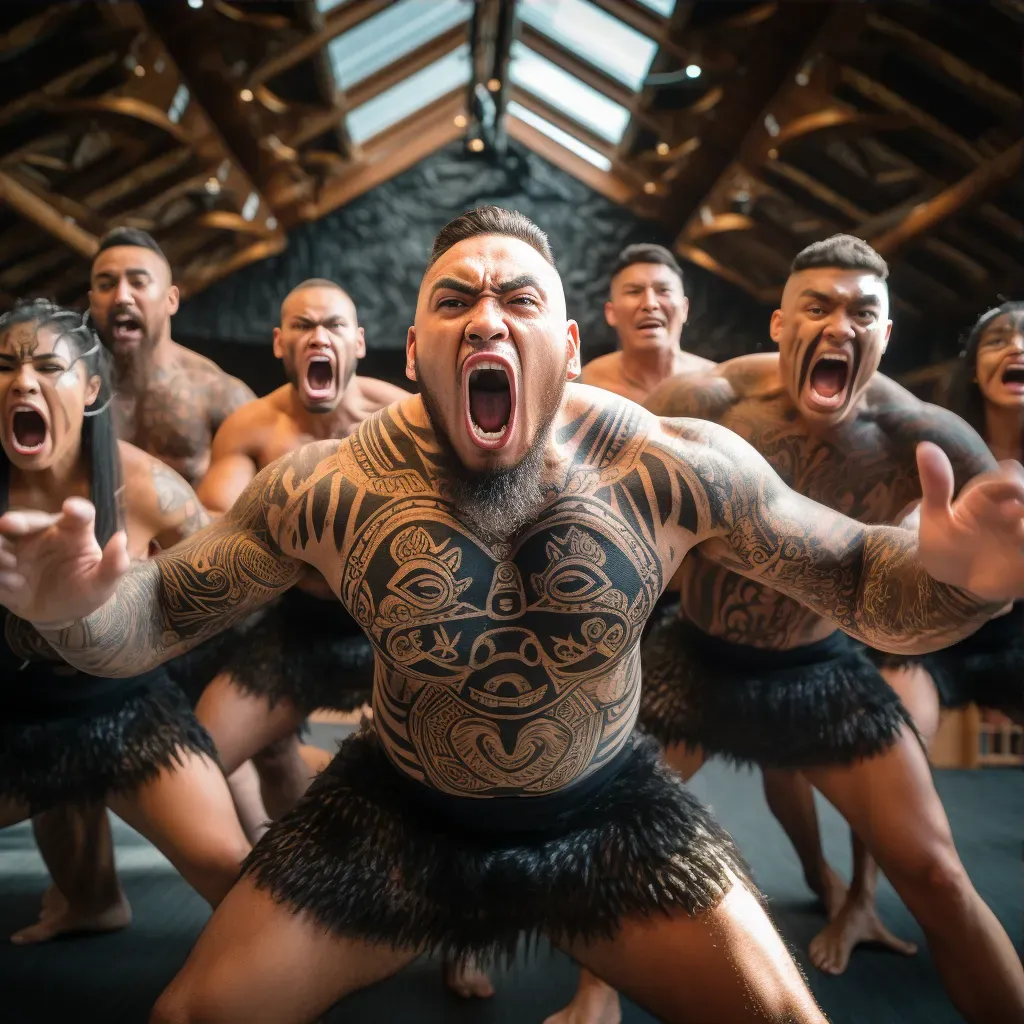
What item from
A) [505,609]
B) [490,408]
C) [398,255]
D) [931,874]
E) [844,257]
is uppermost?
[844,257]

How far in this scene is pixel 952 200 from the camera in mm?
2303

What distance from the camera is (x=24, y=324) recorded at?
1949 millimetres

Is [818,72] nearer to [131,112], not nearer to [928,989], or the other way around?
[131,112]

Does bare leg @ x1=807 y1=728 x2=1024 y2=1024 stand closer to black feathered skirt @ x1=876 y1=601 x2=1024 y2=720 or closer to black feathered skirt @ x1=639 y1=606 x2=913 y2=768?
black feathered skirt @ x1=639 y1=606 x2=913 y2=768

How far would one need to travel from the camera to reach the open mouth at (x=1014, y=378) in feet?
7.09

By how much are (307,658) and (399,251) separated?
13.6ft

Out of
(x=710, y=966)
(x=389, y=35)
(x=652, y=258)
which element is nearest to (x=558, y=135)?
(x=389, y=35)

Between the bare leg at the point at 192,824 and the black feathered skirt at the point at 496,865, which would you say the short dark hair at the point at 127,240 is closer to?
the bare leg at the point at 192,824

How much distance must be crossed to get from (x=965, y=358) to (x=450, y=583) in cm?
136

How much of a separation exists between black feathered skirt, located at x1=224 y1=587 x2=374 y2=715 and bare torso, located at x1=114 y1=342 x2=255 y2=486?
63cm

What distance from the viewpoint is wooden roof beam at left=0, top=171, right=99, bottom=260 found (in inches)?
99.6

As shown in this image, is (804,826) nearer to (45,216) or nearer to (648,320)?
(648,320)

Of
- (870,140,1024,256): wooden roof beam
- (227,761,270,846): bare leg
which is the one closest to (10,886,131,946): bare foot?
(227,761,270,846): bare leg

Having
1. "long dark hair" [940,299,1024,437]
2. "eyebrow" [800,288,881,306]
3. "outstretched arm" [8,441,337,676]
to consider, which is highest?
"eyebrow" [800,288,881,306]
